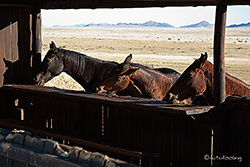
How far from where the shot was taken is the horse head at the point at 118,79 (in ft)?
21.9

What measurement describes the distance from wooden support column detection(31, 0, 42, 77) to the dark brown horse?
24 centimetres

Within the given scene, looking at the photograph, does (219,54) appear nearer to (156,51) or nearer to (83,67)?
(83,67)

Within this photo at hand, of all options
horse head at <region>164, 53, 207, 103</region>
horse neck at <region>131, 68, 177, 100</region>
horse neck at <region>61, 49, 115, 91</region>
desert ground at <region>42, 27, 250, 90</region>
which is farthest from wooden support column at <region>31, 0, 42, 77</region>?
desert ground at <region>42, 27, 250, 90</region>

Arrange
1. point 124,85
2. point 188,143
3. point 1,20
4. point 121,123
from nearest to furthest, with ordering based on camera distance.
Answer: point 188,143 → point 121,123 → point 124,85 → point 1,20

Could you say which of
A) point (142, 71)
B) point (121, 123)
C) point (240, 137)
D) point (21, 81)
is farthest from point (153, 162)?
point (21, 81)

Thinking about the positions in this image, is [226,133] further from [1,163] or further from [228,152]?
[1,163]

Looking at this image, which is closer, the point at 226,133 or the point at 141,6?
the point at 226,133

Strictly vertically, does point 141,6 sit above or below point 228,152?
above

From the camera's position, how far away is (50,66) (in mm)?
7527

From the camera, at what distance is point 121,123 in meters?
6.23

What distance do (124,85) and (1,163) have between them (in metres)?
2.16

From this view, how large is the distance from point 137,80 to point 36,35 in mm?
2023

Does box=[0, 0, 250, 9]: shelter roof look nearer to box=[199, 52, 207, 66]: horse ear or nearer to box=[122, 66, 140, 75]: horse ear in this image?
box=[199, 52, 207, 66]: horse ear

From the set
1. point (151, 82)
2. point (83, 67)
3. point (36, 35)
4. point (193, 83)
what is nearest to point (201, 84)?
point (193, 83)
